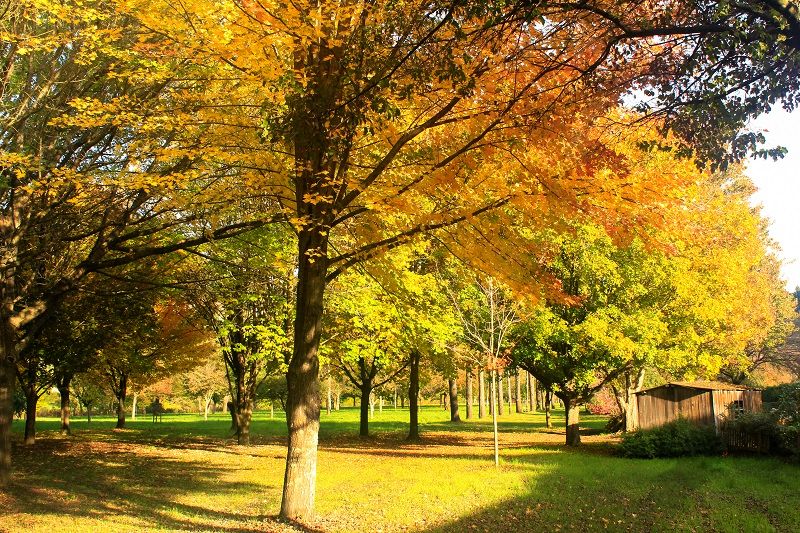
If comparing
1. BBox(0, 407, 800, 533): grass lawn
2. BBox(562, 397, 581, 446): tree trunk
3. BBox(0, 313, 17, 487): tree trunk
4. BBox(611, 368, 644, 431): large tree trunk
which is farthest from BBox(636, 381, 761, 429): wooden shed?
BBox(0, 313, 17, 487): tree trunk

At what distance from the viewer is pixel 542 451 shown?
19219 millimetres

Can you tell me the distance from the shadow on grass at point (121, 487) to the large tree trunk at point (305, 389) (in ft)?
2.04

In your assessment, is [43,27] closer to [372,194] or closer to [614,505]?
[372,194]

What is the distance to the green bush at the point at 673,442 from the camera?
17375 mm

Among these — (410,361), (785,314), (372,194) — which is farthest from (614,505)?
(785,314)

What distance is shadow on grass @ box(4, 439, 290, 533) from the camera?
9.08m

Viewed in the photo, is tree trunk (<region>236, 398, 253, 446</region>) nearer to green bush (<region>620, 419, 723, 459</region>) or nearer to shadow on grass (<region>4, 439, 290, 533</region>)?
shadow on grass (<region>4, 439, 290, 533</region>)

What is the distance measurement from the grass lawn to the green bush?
0.74 meters

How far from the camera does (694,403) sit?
756 inches

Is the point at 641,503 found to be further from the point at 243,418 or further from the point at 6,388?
the point at 243,418

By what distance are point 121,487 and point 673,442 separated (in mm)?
15590

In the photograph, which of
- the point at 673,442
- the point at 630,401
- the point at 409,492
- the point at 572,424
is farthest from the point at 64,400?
the point at 630,401

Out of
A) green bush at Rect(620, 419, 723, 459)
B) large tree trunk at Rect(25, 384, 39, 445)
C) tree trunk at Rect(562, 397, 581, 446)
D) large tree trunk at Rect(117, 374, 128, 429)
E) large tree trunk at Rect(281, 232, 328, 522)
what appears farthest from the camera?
large tree trunk at Rect(117, 374, 128, 429)

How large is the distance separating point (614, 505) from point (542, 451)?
366 inches
